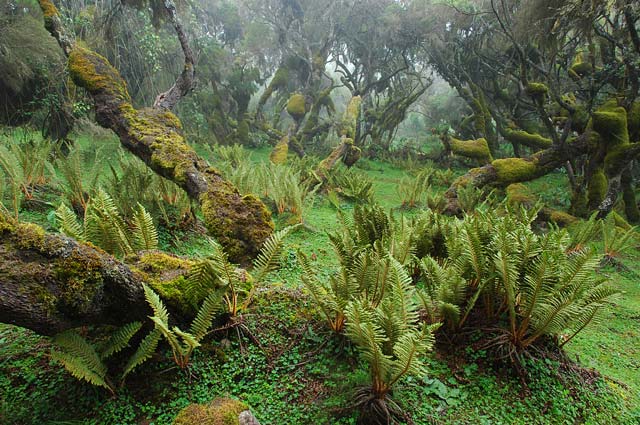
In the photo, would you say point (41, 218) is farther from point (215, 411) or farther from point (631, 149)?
point (631, 149)

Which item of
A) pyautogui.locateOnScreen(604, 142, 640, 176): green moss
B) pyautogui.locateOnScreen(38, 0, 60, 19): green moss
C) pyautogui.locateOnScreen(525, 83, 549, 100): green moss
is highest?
pyautogui.locateOnScreen(525, 83, 549, 100): green moss

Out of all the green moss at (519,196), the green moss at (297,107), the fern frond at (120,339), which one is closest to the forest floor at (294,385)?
the fern frond at (120,339)

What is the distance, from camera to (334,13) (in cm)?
1745

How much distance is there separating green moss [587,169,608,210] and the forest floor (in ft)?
19.9

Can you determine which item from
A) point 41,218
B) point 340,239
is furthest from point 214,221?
point 41,218

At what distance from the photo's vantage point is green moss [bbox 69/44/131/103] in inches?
202

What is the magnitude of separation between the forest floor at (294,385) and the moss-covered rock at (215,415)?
338mm

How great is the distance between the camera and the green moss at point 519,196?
28.7 feet

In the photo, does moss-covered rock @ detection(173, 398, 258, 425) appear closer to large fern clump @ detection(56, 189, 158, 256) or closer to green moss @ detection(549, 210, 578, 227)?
large fern clump @ detection(56, 189, 158, 256)

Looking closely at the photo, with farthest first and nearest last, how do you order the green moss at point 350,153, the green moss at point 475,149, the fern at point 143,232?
the green moss at point 350,153, the green moss at point 475,149, the fern at point 143,232

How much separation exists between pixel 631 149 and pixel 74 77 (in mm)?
10083

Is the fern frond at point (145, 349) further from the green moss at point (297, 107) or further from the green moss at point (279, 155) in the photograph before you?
the green moss at point (297, 107)

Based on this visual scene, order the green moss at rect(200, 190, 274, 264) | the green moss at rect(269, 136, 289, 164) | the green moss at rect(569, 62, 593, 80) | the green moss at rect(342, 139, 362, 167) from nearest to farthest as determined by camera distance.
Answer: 1. the green moss at rect(200, 190, 274, 264)
2. the green moss at rect(569, 62, 593, 80)
3. the green moss at rect(342, 139, 362, 167)
4. the green moss at rect(269, 136, 289, 164)

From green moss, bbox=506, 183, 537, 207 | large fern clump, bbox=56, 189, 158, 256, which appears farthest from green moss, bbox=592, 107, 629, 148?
large fern clump, bbox=56, 189, 158, 256
